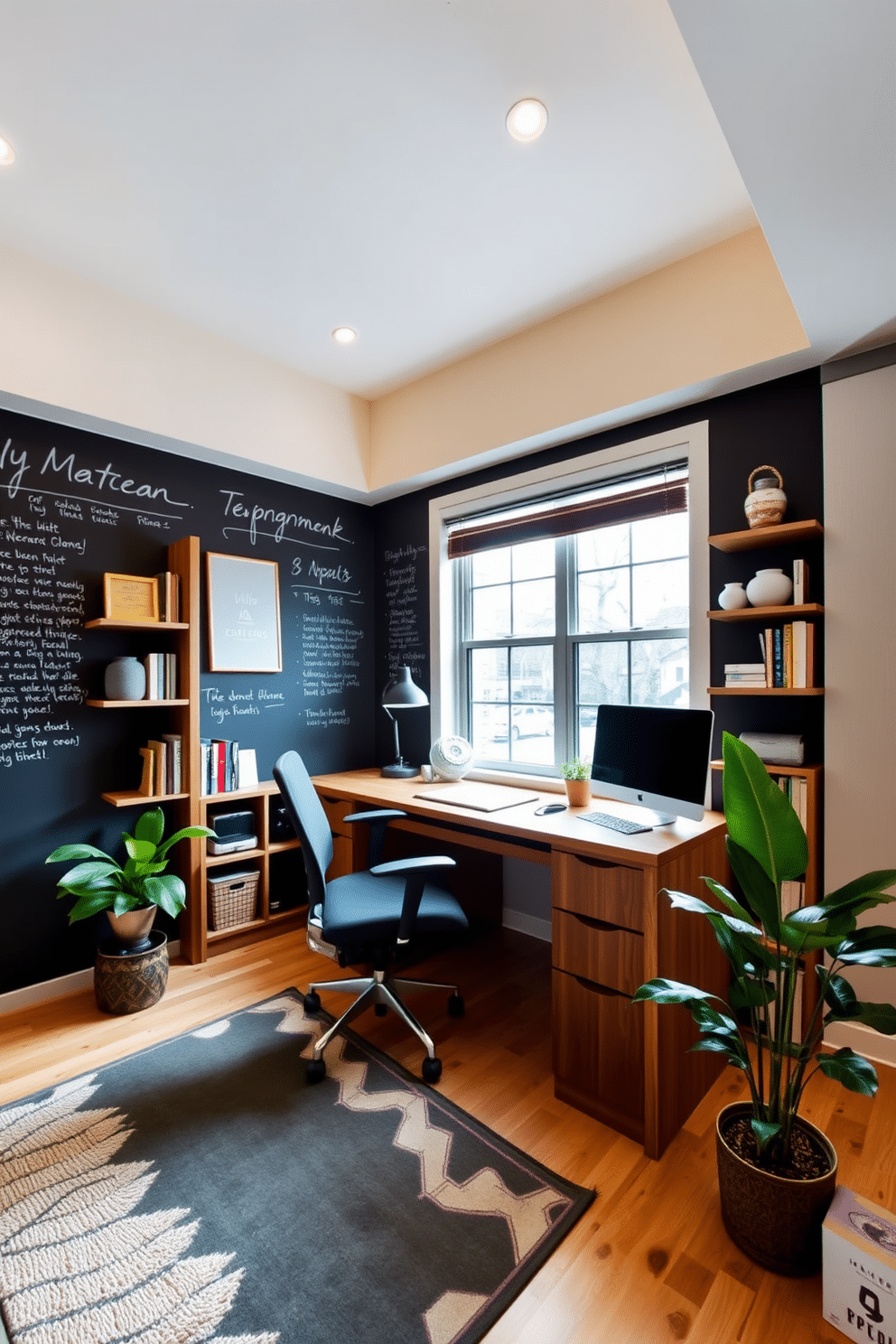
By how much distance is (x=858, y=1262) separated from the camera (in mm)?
1191

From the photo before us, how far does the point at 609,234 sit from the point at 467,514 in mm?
1482

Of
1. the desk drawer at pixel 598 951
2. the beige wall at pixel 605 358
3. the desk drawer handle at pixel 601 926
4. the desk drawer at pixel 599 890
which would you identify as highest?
the beige wall at pixel 605 358

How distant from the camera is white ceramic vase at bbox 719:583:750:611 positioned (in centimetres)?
227

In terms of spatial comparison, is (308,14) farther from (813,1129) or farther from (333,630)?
(813,1129)

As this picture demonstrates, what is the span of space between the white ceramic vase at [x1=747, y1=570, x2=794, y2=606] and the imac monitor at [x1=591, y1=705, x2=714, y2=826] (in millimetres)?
546

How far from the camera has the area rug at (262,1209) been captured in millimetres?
1264

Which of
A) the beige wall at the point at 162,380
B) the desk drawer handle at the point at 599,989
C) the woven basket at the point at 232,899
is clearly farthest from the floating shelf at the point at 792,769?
the beige wall at the point at 162,380

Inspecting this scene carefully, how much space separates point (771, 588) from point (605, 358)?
121 cm

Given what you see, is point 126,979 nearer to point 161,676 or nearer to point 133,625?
point 161,676

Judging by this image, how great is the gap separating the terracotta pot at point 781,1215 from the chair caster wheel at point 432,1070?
0.92 m

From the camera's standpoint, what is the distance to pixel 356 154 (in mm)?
1873

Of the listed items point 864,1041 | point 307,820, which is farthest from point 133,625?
point 864,1041

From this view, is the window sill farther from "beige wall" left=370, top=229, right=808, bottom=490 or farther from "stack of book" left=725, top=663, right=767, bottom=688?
"beige wall" left=370, top=229, right=808, bottom=490

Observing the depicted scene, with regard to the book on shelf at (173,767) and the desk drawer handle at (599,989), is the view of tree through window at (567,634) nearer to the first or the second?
the desk drawer handle at (599,989)
